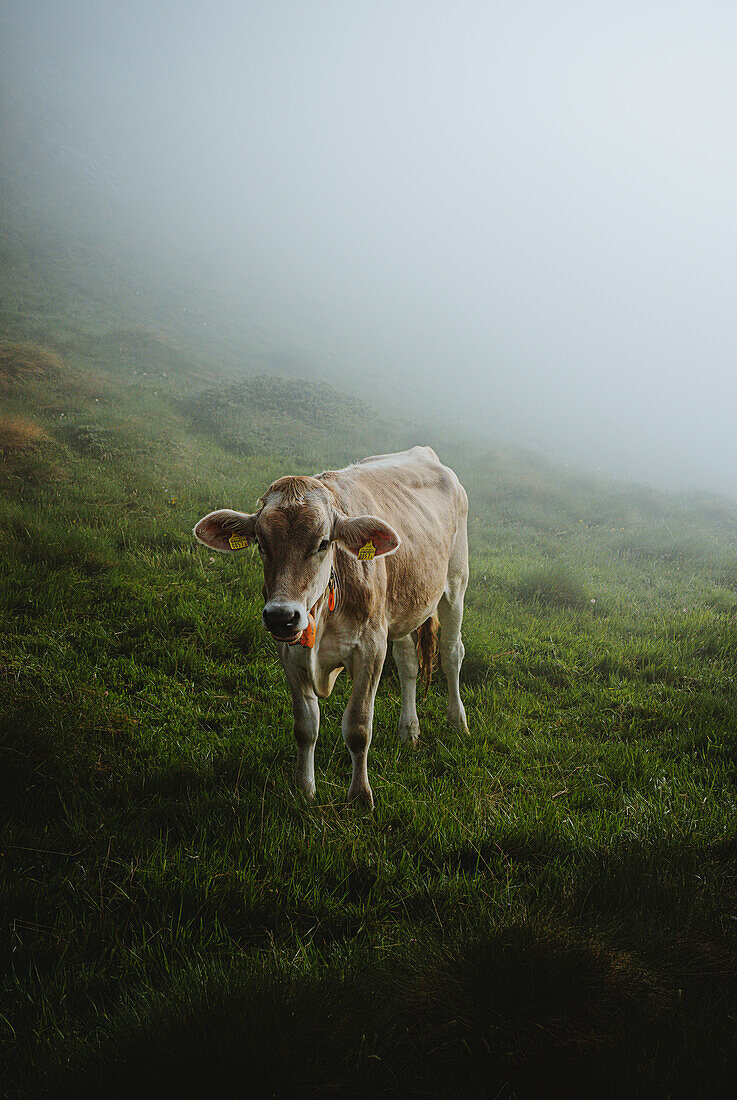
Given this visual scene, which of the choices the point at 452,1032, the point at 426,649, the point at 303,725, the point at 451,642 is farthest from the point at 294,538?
the point at 451,642

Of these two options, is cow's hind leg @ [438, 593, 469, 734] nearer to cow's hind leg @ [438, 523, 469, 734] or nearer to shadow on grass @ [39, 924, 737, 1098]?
cow's hind leg @ [438, 523, 469, 734]

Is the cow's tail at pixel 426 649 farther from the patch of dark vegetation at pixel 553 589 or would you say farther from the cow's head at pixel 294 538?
the patch of dark vegetation at pixel 553 589

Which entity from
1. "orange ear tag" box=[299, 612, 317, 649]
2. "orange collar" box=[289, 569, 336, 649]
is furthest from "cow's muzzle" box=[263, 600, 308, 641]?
"orange ear tag" box=[299, 612, 317, 649]

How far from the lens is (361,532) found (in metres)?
3.71

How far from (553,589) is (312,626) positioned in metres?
6.62

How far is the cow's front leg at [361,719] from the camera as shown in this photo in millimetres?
3891

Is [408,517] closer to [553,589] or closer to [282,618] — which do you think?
[282,618]

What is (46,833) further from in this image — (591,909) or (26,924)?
(591,909)

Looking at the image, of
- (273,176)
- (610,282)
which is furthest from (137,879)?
(273,176)

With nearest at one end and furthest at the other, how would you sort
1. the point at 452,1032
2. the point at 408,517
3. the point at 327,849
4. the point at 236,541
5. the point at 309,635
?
the point at 452,1032
the point at 327,849
the point at 309,635
the point at 236,541
the point at 408,517

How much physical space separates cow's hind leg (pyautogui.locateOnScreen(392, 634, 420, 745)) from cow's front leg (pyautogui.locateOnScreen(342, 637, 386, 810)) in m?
0.94

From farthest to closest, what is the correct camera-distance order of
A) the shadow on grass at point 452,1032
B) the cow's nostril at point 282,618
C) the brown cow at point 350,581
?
the brown cow at point 350,581, the cow's nostril at point 282,618, the shadow on grass at point 452,1032

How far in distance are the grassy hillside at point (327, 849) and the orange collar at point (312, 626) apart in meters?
0.99

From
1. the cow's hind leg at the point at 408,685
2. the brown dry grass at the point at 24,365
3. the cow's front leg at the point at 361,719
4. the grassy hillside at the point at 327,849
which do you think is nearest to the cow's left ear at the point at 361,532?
the cow's front leg at the point at 361,719
